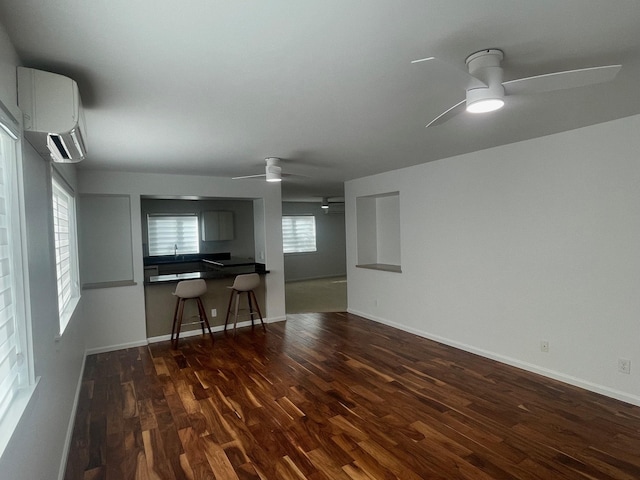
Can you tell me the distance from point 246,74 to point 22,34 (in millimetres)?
934

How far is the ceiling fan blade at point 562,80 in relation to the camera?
4.99 ft

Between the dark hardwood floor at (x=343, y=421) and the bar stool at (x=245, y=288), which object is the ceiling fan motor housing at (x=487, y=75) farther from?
the bar stool at (x=245, y=288)

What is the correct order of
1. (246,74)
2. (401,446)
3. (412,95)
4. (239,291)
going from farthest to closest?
(239,291), (401,446), (412,95), (246,74)

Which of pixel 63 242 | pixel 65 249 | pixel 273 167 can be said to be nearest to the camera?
pixel 63 242

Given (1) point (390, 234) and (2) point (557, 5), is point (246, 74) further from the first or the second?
(1) point (390, 234)

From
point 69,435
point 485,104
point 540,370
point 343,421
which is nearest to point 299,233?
point 540,370

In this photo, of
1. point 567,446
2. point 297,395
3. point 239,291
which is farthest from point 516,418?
point 239,291

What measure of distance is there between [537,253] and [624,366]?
114cm

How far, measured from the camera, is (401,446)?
2.44m

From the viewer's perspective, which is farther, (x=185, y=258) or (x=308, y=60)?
(x=185, y=258)

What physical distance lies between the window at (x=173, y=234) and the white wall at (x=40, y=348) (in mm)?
4897

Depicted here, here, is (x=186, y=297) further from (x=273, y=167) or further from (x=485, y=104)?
(x=485, y=104)

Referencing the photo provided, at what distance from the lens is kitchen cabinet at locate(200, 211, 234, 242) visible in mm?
7676

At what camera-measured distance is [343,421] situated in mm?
2758
